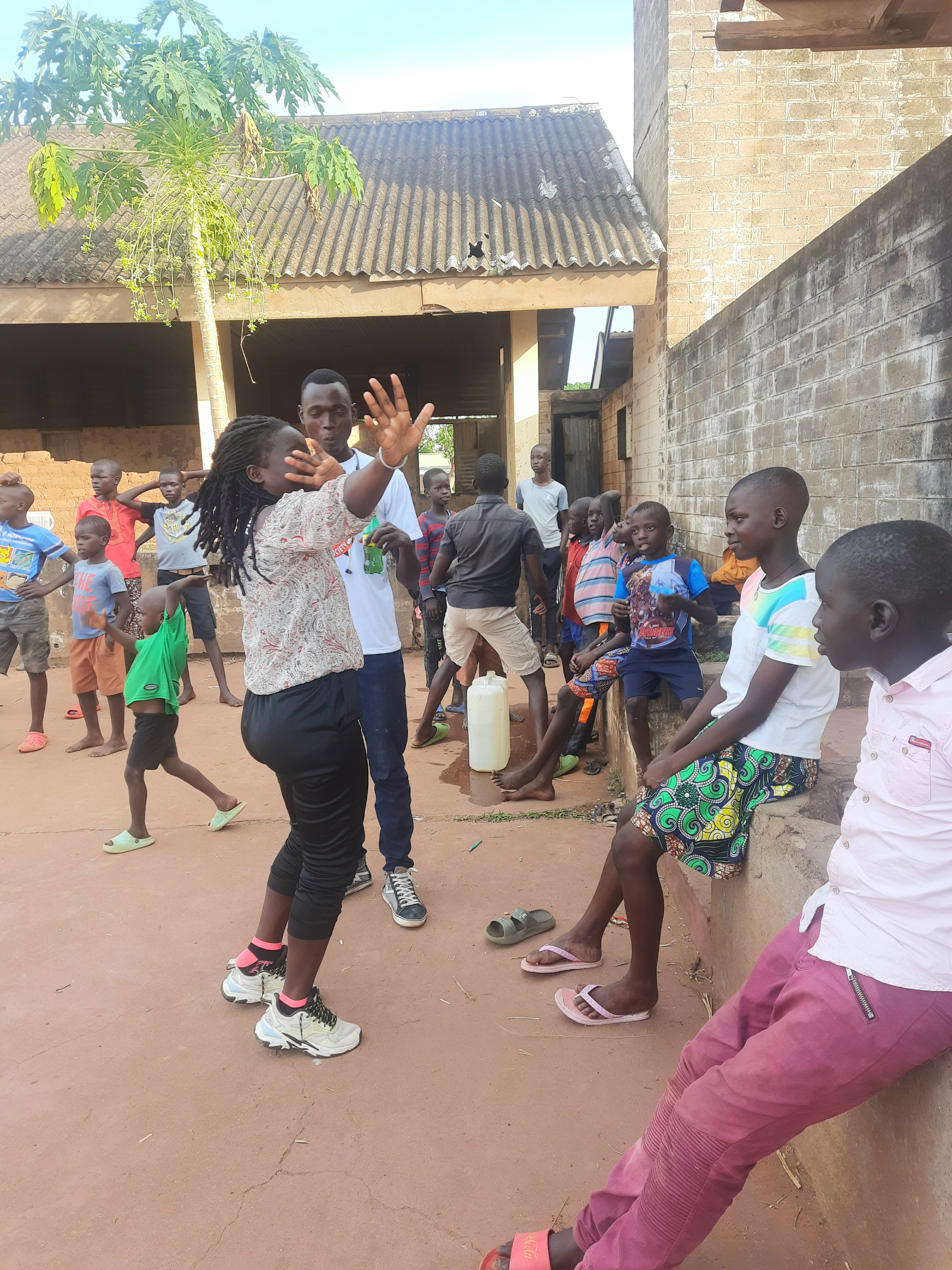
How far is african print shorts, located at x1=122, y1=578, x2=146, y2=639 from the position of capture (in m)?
5.58

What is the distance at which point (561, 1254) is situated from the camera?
5.22ft

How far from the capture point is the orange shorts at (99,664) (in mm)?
5098

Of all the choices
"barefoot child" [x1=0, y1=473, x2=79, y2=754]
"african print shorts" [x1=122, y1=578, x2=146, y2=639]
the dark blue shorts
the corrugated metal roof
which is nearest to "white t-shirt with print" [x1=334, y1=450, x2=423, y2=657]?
the dark blue shorts

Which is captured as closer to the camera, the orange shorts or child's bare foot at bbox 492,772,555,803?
child's bare foot at bbox 492,772,555,803

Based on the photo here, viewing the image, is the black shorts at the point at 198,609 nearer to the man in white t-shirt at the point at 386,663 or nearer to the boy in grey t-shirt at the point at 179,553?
the boy in grey t-shirt at the point at 179,553

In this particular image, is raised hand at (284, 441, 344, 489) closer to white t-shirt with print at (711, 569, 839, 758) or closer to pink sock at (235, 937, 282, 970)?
white t-shirt with print at (711, 569, 839, 758)

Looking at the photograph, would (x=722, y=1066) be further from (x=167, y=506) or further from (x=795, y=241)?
(x=795, y=241)

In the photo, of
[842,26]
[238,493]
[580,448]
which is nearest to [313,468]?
[238,493]

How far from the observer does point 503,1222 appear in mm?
1763

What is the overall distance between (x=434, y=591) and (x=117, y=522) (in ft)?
8.17

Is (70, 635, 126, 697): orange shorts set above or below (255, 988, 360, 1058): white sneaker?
above

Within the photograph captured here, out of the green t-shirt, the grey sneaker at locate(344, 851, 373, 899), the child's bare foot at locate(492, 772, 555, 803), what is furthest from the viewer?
the child's bare foot at locate(492, 772, 555, 803)

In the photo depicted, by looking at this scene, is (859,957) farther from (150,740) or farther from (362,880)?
(150,740)

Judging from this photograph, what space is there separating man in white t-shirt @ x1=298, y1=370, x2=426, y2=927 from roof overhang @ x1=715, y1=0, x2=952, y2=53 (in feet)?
5.54
